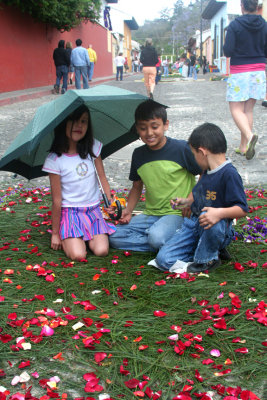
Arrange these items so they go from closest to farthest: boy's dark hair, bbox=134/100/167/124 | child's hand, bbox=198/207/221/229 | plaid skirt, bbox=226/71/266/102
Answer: child's hand, bbox=198/207/221/229 → boy's dark hair, bbox=134/100/167/124 → plaid skirt, bbox=226/71/266/102

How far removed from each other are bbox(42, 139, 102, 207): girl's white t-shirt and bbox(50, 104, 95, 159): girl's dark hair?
4 cm

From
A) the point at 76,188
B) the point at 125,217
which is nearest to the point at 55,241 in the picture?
the point at 76,188

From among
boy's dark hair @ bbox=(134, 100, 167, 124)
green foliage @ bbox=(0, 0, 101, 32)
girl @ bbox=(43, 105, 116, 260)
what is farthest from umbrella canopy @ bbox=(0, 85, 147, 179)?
green foliage @ bbox=(0, 0, 101, 32)

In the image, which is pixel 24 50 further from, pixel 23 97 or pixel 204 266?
pixel 204 266

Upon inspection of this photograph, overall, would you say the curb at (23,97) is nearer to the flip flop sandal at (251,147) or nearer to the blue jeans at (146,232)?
the flip flop sandal at (251,147)

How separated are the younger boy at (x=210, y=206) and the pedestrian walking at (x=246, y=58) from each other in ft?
10.2

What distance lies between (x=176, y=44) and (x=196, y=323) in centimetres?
8898

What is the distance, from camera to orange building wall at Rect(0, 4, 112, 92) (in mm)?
16656

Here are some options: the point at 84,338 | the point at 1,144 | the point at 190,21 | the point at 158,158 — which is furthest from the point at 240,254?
the point at 190,21

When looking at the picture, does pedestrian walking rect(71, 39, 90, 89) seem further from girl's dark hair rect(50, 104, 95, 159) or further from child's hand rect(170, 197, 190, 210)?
child's hand rect(170, 197, 190, 210)

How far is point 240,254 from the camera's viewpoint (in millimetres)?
3189

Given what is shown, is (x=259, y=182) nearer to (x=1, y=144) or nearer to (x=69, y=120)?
(x=69, y=120)

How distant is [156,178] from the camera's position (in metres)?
3.41

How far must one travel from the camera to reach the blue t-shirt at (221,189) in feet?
9.11
